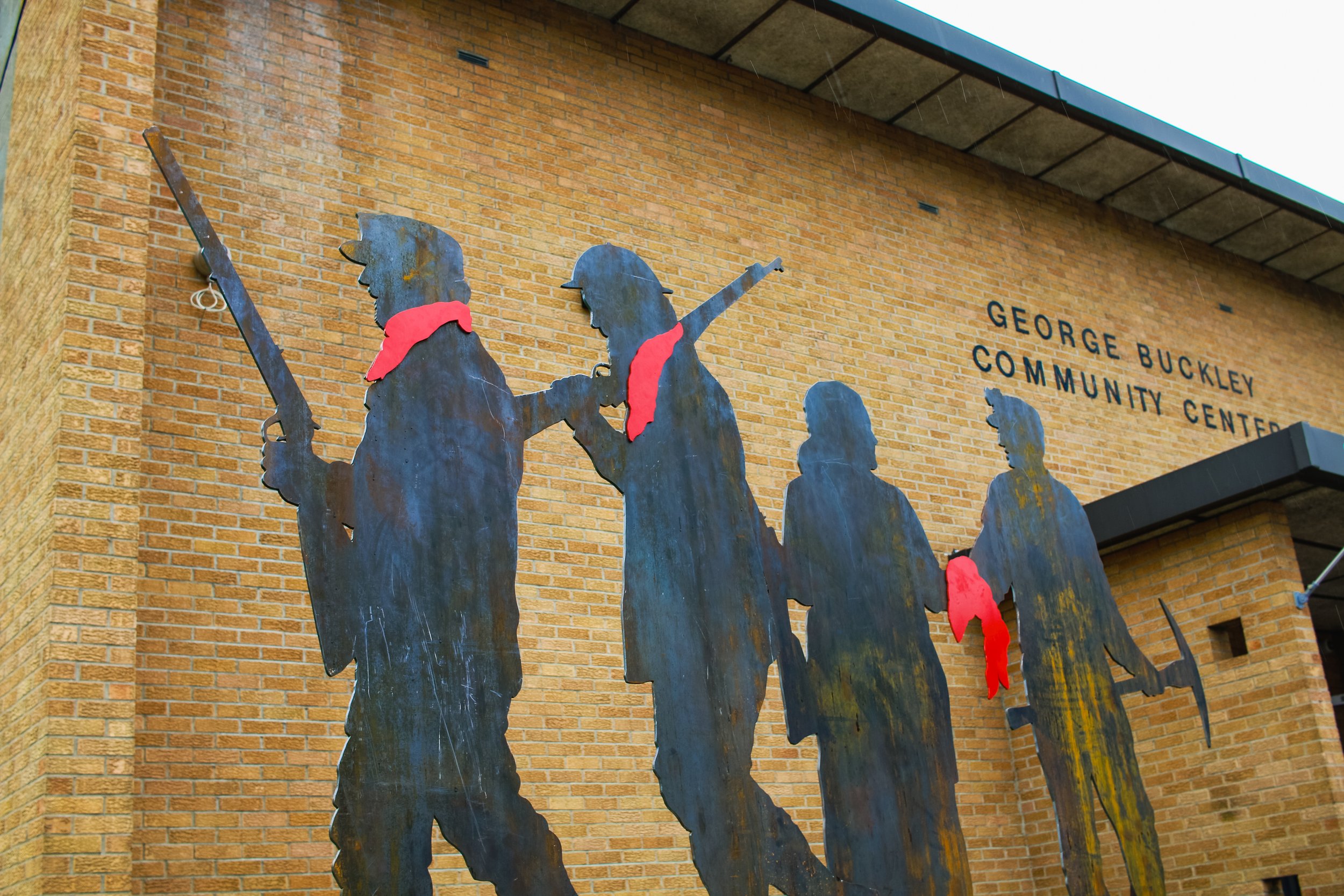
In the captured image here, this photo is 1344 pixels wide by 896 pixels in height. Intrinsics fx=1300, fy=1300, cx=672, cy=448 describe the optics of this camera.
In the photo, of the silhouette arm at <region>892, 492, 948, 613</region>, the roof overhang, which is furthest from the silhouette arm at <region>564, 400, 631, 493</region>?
the roof overhang

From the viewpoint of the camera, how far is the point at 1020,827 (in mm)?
8461

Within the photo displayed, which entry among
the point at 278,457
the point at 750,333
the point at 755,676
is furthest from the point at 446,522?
the point at 750,333

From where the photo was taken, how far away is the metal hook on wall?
6320 mm

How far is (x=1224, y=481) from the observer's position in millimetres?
7586

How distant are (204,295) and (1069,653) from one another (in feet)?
14.5

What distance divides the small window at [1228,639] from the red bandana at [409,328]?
5.41 meters

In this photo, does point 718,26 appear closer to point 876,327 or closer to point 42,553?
point 876,327

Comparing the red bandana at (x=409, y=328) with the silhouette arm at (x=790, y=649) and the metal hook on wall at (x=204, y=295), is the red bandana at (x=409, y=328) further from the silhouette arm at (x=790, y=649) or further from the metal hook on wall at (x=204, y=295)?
the metal hook on wall at (x=204, y=295)

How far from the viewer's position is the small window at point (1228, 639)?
25.8 feet

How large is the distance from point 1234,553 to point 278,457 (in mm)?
5990

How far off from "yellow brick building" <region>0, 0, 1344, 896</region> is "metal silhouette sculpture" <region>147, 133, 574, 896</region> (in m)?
1.42

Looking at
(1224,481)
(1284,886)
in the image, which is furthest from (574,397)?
(1284,886)

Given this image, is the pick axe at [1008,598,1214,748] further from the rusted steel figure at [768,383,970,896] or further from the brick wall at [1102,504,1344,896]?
the brick wall at [1102,504,1344,896]

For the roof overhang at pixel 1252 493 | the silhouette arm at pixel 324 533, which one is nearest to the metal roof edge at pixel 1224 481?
Result: the roof overhang at pixel 1252 493
